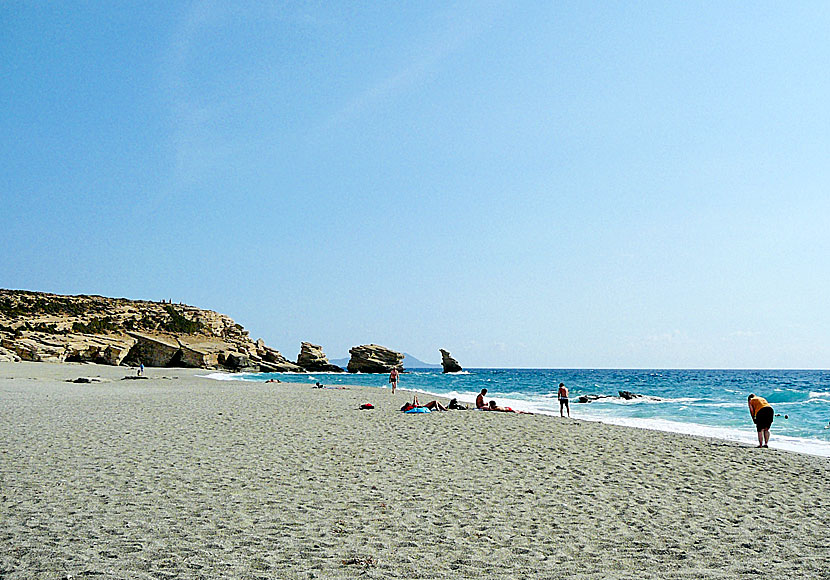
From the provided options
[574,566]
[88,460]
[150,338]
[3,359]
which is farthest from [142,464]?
[150,338]

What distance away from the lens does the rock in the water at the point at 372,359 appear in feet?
305

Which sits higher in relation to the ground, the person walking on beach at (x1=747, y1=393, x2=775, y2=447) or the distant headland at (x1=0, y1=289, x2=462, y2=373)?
the distant headland at (x1=0, y1=289, x2=462, y2=373)

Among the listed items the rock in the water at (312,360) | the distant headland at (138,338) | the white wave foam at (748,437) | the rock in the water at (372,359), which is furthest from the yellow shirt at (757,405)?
the rock in the water at (312,360)

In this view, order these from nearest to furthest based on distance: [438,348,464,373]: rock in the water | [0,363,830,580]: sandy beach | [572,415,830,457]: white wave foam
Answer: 1. [0,363,830,580]: sandy beach
2. [572,415,830,457]: white wave foam
3. [438,348,464,373]: rock in the water

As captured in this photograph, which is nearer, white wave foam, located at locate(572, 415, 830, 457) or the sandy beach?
the sandy beach

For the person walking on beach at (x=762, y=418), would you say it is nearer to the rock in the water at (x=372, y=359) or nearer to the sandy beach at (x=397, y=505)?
the sandy beach at (x=397, y=505)

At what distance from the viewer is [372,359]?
9312cm

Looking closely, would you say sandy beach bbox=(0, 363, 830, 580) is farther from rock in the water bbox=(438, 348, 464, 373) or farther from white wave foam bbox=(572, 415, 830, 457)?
rock in the water bbox=(438, 348, 464, 373)

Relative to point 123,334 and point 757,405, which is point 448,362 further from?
point 757,405

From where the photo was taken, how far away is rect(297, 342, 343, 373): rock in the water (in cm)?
9444

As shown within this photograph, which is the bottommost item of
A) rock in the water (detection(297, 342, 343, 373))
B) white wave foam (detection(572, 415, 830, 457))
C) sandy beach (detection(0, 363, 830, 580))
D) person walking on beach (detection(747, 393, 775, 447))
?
white wave foam (detection(572, 415, 830, 457))

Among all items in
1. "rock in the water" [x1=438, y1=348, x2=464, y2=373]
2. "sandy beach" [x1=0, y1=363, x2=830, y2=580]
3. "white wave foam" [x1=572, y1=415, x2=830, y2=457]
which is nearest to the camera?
"sandy beach" [x1=0, y1=363, x2=830, y2=580]

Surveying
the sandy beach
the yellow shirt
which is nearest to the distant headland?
the sandy beach

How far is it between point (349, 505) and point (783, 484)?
7.05m
